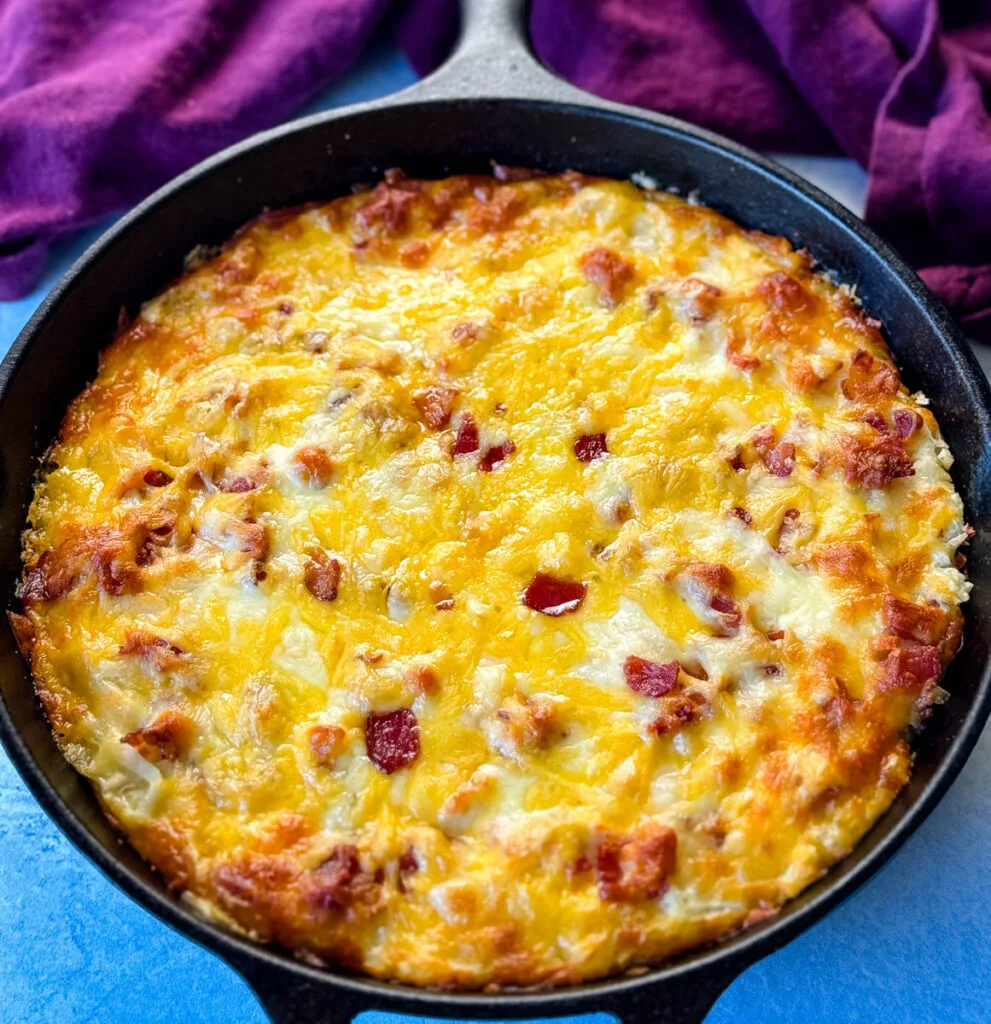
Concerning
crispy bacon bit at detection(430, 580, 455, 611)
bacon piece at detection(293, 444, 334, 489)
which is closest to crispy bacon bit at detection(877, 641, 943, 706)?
crispy bacon bit at detection(430, 580, 455, 611)

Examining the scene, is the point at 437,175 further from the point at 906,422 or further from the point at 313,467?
the point at 906,422

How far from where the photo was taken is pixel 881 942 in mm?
2857

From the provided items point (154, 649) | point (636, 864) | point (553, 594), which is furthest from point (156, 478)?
point (636, 864)

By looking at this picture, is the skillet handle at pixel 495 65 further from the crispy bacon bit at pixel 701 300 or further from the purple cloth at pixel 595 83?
the crispy bacon bit at pixel 701 300

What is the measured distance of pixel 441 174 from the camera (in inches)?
146

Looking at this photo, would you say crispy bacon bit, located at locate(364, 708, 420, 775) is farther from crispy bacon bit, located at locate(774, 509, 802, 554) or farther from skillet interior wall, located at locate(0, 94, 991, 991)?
crispy bacon bit, located at locate(774, 509, 802, 554)

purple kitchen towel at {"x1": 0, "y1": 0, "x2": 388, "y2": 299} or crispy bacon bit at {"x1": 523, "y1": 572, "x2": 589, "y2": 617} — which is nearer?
crispy bacon bit at {"x1": 523, "y1": 572, "x2": 589, "y2": 617}

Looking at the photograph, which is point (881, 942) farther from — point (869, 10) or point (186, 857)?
point (869, 10)

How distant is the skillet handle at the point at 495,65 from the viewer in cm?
352

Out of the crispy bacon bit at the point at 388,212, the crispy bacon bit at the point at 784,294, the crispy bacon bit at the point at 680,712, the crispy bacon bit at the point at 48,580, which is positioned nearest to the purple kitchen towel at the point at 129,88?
the crispy bacon bit at the point at 388,212

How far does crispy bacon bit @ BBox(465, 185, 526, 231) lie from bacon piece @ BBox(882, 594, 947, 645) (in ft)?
5.18

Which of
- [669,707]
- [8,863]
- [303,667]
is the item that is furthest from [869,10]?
[8,863]

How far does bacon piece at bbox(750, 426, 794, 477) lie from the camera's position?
300 centimetres

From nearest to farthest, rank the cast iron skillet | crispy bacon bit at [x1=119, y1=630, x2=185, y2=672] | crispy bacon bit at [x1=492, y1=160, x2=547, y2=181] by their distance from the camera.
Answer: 1. the cast iron skillet
2. crispy bacon bit at [x1=119, y1=630, x2=185, y2=672]
3. crispy bacon bit at [x1=492, y1=160, x2=547, y2=181]
